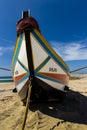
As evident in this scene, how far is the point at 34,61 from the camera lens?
468cm

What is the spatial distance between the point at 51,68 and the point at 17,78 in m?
1.16

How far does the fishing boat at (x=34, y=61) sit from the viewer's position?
4684mm

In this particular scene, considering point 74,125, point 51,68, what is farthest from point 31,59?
point 74,125

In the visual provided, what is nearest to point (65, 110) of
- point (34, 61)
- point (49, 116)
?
point (49, 116)

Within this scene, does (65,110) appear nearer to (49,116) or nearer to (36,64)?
(49,116)

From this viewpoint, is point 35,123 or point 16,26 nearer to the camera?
point 35,123

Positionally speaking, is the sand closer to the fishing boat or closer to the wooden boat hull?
the fishing boat

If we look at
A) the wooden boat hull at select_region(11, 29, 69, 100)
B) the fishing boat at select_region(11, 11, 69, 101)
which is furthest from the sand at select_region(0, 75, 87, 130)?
the wooden boat hull at select_region(11, 29, 69, 100)

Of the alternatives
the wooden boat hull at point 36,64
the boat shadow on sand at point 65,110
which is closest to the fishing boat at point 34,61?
the wooden boat hull at point 36,64

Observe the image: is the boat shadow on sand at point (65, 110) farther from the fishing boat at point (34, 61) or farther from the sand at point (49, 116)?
the fishing boat at point (34, 61)

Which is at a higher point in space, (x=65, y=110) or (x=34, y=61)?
(x=34, y=61)

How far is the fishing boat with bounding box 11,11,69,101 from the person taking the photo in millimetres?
4684

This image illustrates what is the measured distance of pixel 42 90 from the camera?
16.7 ft

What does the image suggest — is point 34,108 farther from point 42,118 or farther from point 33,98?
point 42,118
